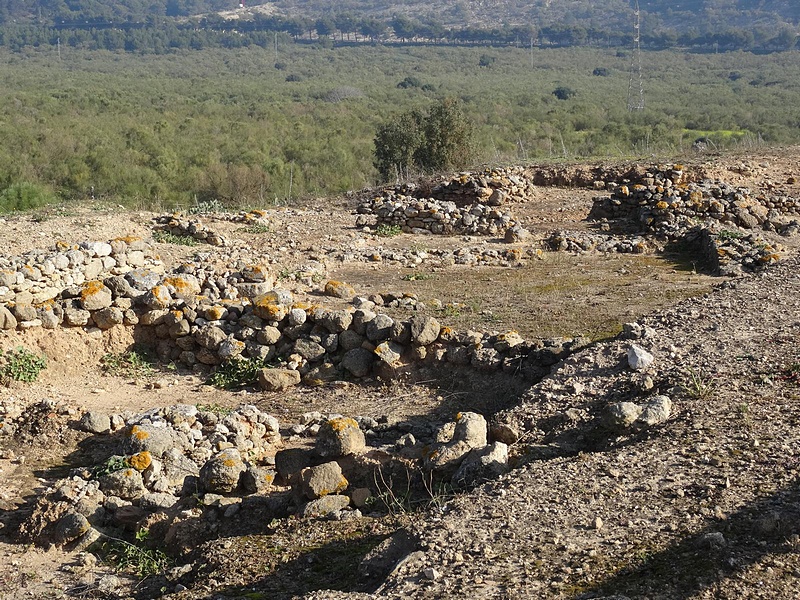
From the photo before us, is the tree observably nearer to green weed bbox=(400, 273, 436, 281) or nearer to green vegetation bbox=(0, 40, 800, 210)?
green vegetation bbox=(0, 40, 800, 210)

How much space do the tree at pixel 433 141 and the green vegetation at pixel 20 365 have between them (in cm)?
1541

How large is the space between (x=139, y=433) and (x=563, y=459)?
3.45 m

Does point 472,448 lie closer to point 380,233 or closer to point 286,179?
point 380,233

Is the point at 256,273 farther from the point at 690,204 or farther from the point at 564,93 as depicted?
the point at 564,93

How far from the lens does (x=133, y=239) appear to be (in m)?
12.0

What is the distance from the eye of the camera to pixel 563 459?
5.94 m

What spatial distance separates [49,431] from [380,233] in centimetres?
850

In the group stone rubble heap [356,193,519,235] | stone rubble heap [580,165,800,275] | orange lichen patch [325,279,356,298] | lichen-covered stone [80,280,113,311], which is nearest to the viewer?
lichen-covered stone [80,280,113,311]

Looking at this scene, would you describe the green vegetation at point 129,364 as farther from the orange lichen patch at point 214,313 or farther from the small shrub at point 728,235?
the small shrub at point 728,235

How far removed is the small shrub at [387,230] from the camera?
15.7 m

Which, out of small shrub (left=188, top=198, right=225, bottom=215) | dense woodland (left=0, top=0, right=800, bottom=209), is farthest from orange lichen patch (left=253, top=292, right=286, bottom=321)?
dense woodland (left=0, top=0, right=800, bottom=209)

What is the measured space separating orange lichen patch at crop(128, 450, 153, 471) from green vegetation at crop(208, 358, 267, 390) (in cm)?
228

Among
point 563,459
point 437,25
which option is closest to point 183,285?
point 563,459

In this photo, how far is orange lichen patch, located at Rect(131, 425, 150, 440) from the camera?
7.31 m
